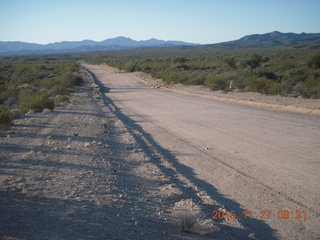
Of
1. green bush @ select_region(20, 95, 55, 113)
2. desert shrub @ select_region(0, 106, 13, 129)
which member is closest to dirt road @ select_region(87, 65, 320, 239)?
green bush @ select_region(20, 95, 55, 113)

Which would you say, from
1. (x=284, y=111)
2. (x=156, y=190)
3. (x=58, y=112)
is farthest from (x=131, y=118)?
(x=156, y=190)

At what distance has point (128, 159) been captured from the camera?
9312mm

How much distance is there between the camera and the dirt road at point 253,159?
6.02 m

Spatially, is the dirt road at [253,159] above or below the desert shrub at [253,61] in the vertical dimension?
below

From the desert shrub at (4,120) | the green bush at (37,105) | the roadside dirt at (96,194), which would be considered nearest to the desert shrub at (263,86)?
the green bush at (37,105)

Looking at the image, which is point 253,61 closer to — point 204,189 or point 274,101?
point 274,101

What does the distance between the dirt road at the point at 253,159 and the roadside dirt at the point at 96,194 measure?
1.65 feet

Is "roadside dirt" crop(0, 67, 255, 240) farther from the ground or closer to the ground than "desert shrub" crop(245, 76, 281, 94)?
closer to the ground

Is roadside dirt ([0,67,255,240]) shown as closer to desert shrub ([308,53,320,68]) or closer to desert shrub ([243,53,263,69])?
desert shrub ([308,53,320,68])
